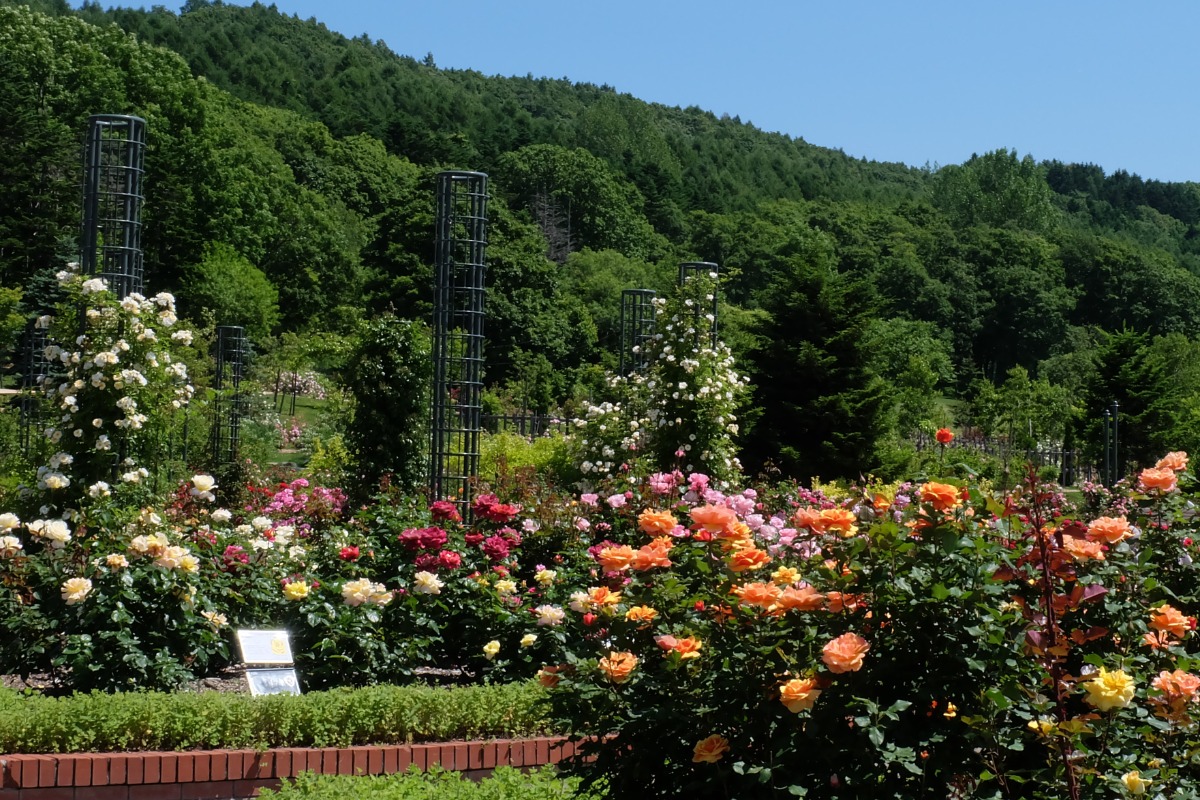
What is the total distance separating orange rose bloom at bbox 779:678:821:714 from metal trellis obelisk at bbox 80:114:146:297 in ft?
25.4

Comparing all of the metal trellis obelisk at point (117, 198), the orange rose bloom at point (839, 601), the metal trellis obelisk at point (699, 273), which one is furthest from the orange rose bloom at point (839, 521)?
the metal trellis obelisk at point (699, 273)

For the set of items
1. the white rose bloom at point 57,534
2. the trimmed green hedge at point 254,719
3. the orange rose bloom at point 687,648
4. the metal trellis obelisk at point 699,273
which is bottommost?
the trimmed green hedge at point 254,719

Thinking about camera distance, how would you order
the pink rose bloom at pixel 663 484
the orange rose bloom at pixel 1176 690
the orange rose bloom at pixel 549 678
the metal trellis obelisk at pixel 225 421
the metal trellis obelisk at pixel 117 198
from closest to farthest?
the orange rose bloom at pixel 1176 690
the orange rose bloom at pixel 549 678
the pink rose bloom at pixel 663 484
the metal trellis obelisk at pixel 117 198
the metal trellis obelisk at pixel 225 421

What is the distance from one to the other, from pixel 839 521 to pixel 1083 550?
0.60 meters

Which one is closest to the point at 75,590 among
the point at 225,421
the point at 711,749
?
the point at 711,749

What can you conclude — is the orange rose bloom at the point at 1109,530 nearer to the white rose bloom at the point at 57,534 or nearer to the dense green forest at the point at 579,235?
the white rose bloom at the point at 57,534

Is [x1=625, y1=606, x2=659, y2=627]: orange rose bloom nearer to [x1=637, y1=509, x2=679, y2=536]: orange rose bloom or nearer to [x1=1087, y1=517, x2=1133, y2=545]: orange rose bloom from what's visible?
[x1=637, y1=509, x2=679, y2=536]: orange rose bloom

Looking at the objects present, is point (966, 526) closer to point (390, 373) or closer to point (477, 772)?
point (477, 772)

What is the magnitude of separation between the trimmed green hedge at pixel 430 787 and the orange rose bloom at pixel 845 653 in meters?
1.32

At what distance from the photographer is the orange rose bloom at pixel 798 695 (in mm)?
2770

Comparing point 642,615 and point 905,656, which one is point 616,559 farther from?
point 905,656

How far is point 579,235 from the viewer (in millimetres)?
67938

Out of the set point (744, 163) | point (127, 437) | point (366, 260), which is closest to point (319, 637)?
point (127, 437)

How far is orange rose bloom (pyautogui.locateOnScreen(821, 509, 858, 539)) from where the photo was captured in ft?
10.2
